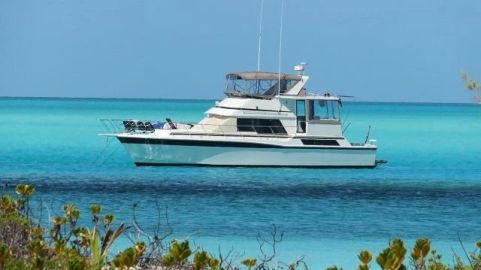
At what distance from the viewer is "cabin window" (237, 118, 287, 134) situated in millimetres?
34094

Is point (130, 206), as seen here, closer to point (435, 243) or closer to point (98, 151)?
point (435, 243)

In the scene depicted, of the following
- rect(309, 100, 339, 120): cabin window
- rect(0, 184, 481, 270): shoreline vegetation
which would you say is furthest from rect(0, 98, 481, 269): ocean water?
rect(0, 184, 481, 270): shoreline vegetation

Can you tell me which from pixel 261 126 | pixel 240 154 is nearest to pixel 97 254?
pixel 240 154

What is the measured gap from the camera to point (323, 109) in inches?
1382

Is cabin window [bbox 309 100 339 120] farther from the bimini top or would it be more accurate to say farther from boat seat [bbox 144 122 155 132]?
boat seat [bbox 144 122 155 132]

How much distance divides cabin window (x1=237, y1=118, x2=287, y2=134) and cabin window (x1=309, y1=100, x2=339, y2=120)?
3.18ft

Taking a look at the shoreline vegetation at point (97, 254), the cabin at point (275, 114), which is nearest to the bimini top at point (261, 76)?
the cabin at point (275, 114)

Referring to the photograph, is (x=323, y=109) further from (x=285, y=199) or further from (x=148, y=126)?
(x=285, y=199)

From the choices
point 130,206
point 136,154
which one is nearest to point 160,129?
point 136,154

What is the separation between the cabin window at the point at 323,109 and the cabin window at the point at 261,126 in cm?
97

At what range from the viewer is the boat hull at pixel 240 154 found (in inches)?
1345

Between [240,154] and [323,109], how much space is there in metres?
2.84

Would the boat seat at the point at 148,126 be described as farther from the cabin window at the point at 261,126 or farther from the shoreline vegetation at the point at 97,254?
the shoreline vegetation at the point at 97,254

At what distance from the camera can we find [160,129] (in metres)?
34.7
